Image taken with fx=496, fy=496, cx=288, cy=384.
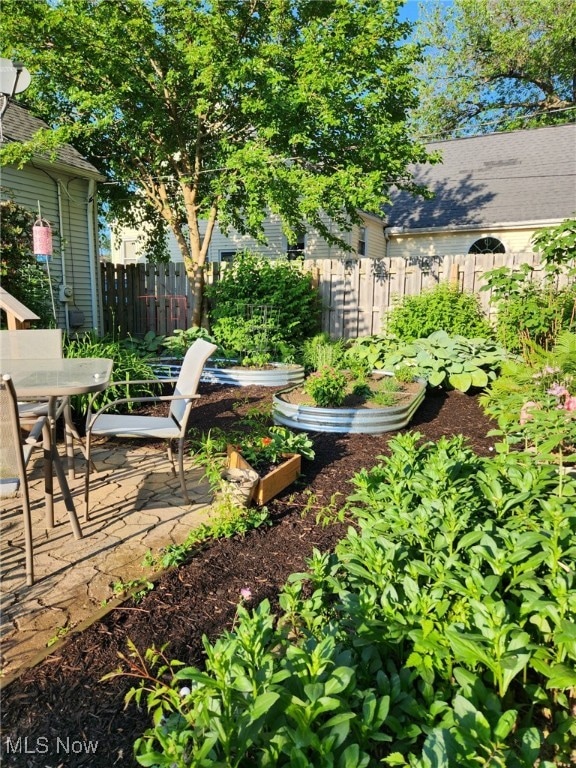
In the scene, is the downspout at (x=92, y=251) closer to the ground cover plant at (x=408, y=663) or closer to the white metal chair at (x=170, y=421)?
the white metal chair at (x=170, y=421)

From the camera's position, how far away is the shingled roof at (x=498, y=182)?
A: 1333 cm

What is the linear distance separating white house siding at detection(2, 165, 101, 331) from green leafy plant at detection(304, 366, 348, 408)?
247 inches

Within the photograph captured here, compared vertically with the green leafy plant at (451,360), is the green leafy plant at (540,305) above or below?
above

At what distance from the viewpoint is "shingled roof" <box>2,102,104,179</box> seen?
27.9 ft

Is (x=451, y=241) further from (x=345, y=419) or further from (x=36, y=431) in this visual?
(x=36, y=431)

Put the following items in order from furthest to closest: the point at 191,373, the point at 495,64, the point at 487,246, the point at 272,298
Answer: the point at 495,64 → the point at 487,246 → the point at 272,298 → the point at 191,373

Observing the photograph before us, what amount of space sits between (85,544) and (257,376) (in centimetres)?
413

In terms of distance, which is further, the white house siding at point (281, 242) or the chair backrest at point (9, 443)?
the white house siding at point (281, 242)

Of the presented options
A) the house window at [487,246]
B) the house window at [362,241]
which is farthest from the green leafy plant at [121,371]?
the house window at [487,246]

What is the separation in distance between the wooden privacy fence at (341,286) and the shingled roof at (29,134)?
203cm

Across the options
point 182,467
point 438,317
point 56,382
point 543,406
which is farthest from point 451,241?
point 56,382

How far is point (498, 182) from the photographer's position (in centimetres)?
1459

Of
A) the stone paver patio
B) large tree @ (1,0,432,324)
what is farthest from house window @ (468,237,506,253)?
the stone paver patio

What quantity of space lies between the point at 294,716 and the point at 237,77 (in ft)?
29.8
